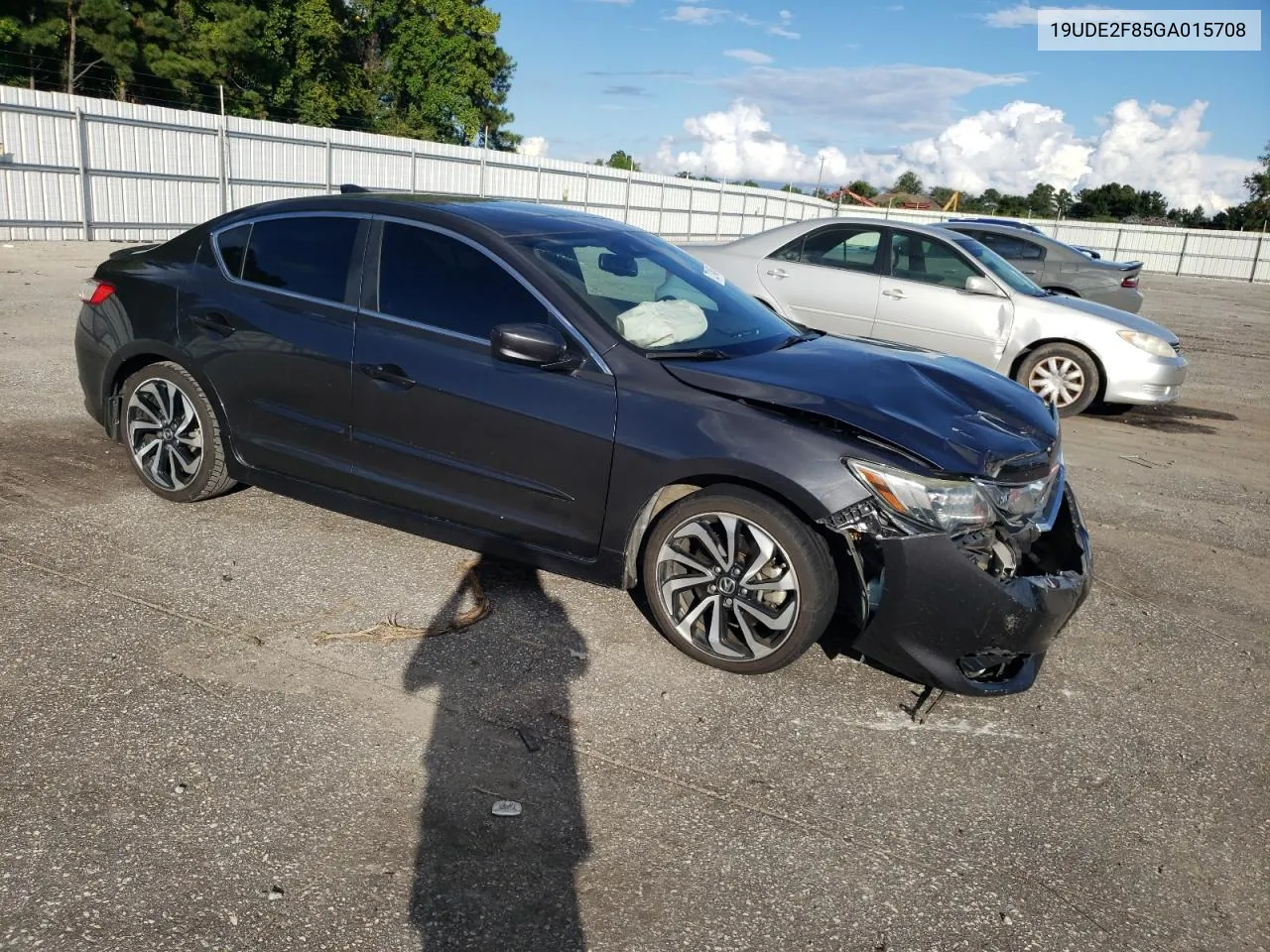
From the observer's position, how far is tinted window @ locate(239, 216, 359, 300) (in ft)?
15.1

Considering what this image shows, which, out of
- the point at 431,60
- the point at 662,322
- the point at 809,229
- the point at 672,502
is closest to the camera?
the point at 672,502

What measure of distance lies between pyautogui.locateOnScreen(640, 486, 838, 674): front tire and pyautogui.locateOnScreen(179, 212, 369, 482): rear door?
5.24 ft

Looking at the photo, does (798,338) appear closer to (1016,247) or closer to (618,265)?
(618,265)

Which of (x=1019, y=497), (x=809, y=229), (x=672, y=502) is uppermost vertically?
(x=809, y=229)

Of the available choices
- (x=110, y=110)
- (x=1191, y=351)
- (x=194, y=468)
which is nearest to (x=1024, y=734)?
(x=194, y=468)

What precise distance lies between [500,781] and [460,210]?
2.56 metres

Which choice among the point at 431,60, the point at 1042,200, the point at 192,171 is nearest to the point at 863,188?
the point at 1042,200

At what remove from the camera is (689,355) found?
4.08 m

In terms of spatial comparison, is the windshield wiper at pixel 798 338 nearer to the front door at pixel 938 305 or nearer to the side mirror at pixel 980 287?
the front door at pixel 938 305

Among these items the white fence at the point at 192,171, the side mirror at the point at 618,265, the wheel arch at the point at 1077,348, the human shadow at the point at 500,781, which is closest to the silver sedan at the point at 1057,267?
the wheel arch at the point at 1077,348

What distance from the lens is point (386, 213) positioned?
454 centimetres

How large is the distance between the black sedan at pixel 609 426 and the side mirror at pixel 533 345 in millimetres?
13

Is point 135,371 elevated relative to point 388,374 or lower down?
lower down

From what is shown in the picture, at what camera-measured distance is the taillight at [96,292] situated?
17.3 feet
